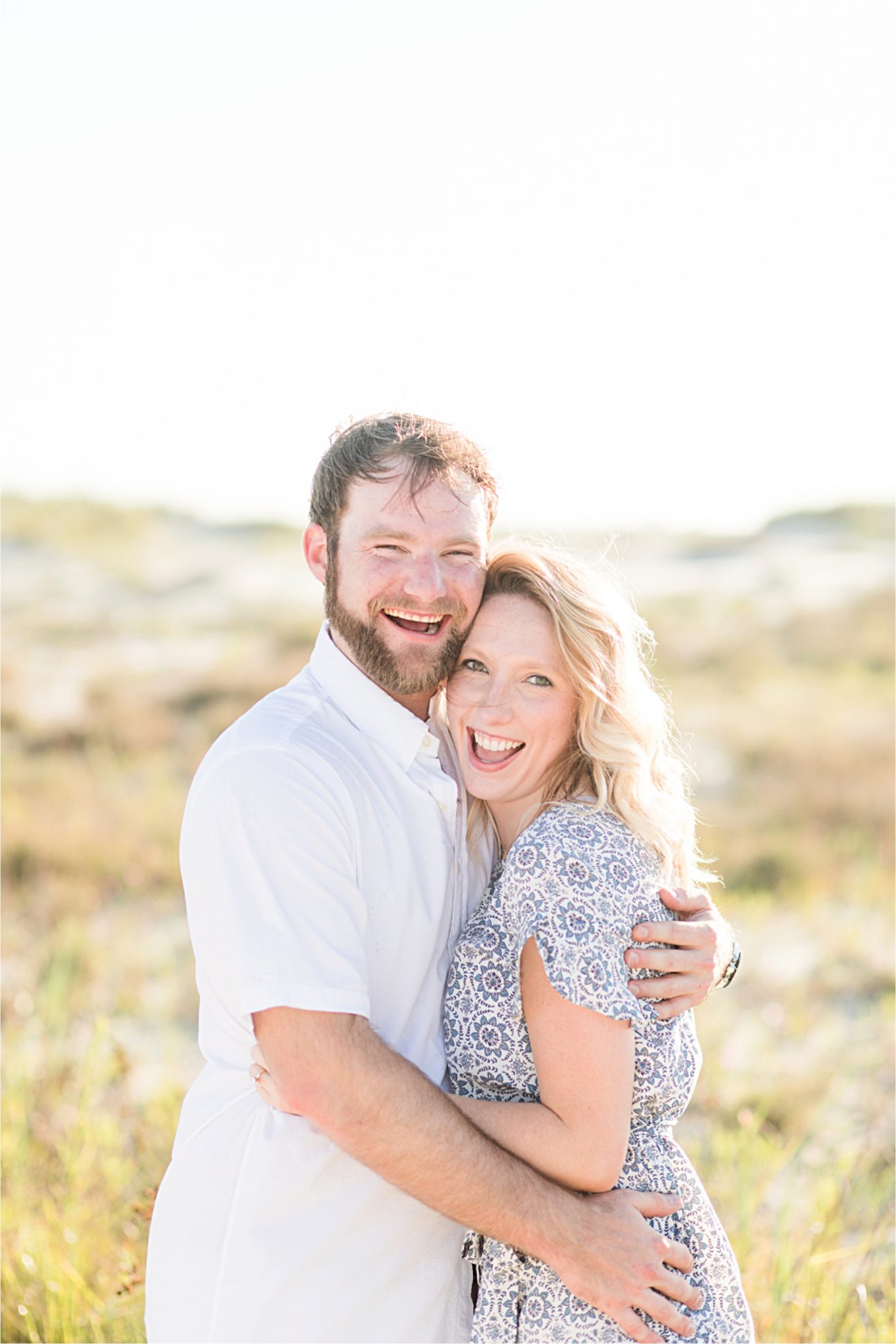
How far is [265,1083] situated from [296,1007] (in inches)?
7.8

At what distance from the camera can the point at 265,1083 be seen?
7.44ft

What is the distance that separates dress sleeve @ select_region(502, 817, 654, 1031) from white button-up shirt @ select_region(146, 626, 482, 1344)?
8.4 inches

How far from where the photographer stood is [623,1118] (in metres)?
2.30

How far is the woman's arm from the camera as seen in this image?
229 centimetres

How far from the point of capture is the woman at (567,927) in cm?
231

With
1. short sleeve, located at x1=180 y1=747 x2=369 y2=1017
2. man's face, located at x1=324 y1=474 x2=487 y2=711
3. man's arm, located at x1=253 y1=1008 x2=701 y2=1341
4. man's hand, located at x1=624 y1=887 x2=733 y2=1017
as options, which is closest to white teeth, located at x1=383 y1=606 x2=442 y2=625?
man's face, located at x1=324 y1=474 x2=487 y2=711

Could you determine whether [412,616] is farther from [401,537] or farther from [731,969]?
[731,969]

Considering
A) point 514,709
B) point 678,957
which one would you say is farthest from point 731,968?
point 514,709

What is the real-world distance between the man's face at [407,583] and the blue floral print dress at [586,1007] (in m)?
0.47

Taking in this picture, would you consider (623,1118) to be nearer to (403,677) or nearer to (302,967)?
(302,967)

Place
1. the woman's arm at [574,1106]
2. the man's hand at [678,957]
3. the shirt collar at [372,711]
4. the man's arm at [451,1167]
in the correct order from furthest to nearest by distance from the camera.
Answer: the shirt collar at [372,711], the man's hand at [678,957], the woman's arm at [574,1106], the man's arm at [451,1167]

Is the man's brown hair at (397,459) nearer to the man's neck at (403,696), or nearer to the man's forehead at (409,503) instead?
the man's forehead at (409,503)

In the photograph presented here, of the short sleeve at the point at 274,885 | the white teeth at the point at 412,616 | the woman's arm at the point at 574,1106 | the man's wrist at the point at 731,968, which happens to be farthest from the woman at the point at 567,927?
the short sleeve at the point at 274,885

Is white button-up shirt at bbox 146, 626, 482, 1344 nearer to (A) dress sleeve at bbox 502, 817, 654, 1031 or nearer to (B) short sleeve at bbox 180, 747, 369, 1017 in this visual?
(B) short sleeve at bbox 180, 747, 369, 1017
